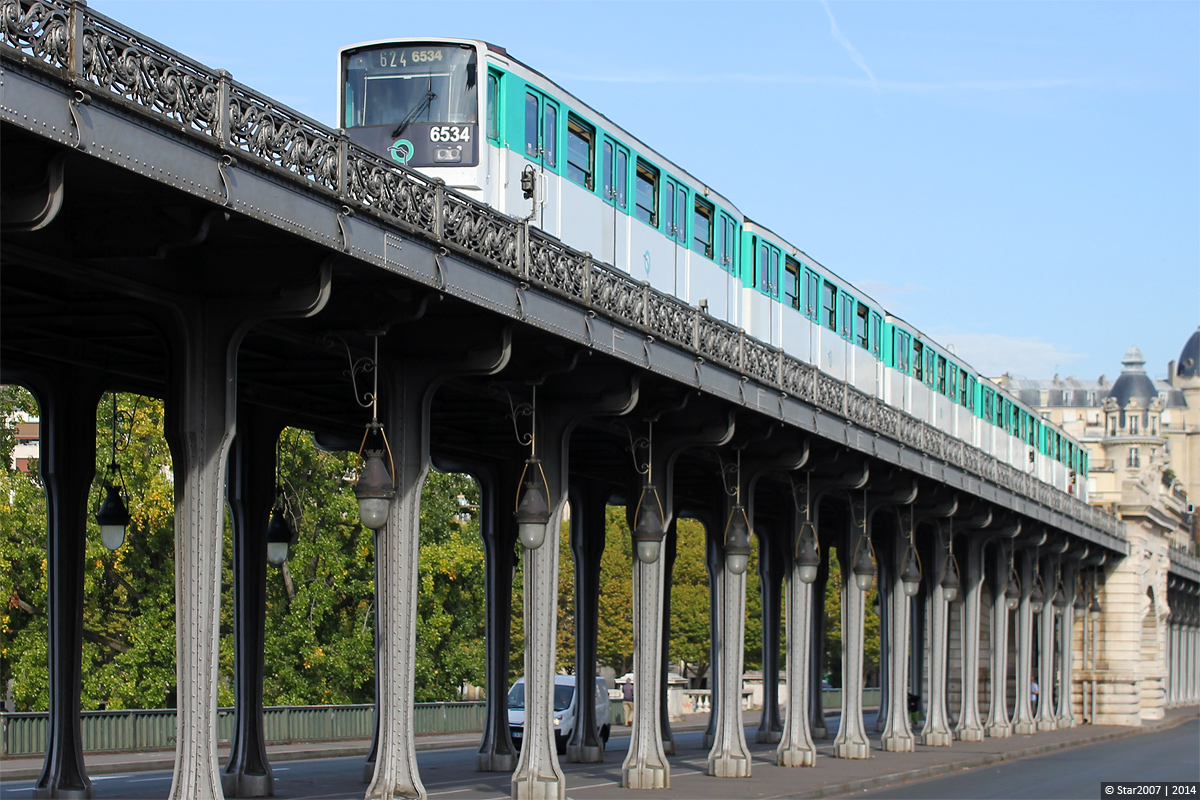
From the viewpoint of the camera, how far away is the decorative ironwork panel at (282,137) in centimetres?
1566

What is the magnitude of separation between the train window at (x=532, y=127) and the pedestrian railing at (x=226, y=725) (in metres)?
12.5

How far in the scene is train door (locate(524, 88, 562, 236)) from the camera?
24.6 m

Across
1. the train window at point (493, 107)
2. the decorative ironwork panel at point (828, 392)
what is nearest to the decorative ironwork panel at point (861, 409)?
the decorative ironwork panel at point (828, 392)

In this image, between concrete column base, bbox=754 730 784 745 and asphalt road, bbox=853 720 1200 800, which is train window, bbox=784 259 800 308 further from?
concrete column base, bbox=754 730 784 745

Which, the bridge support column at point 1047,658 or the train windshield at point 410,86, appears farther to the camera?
the bridge support column at point 1047,658

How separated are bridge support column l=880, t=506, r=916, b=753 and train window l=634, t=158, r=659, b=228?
14.6 meters

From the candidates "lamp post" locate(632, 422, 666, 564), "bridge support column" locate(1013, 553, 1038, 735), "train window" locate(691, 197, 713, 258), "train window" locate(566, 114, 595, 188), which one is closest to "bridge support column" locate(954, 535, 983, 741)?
"bridge support column" locate(1013, 553, 1038, 735)

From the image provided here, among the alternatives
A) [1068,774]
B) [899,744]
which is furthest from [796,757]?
[899,744]

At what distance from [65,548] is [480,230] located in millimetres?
7254

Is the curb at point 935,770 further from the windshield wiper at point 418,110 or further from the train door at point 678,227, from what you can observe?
the windshield wiper at point 418,110

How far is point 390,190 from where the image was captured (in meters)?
18.4

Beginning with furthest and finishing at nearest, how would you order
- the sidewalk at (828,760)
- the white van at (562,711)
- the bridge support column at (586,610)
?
the white van at (562,711)
the bridge support column at (586,610)
the sidewalk at (828,760)

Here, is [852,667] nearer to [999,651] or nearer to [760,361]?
[760,361]

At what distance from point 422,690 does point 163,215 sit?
126 ft
